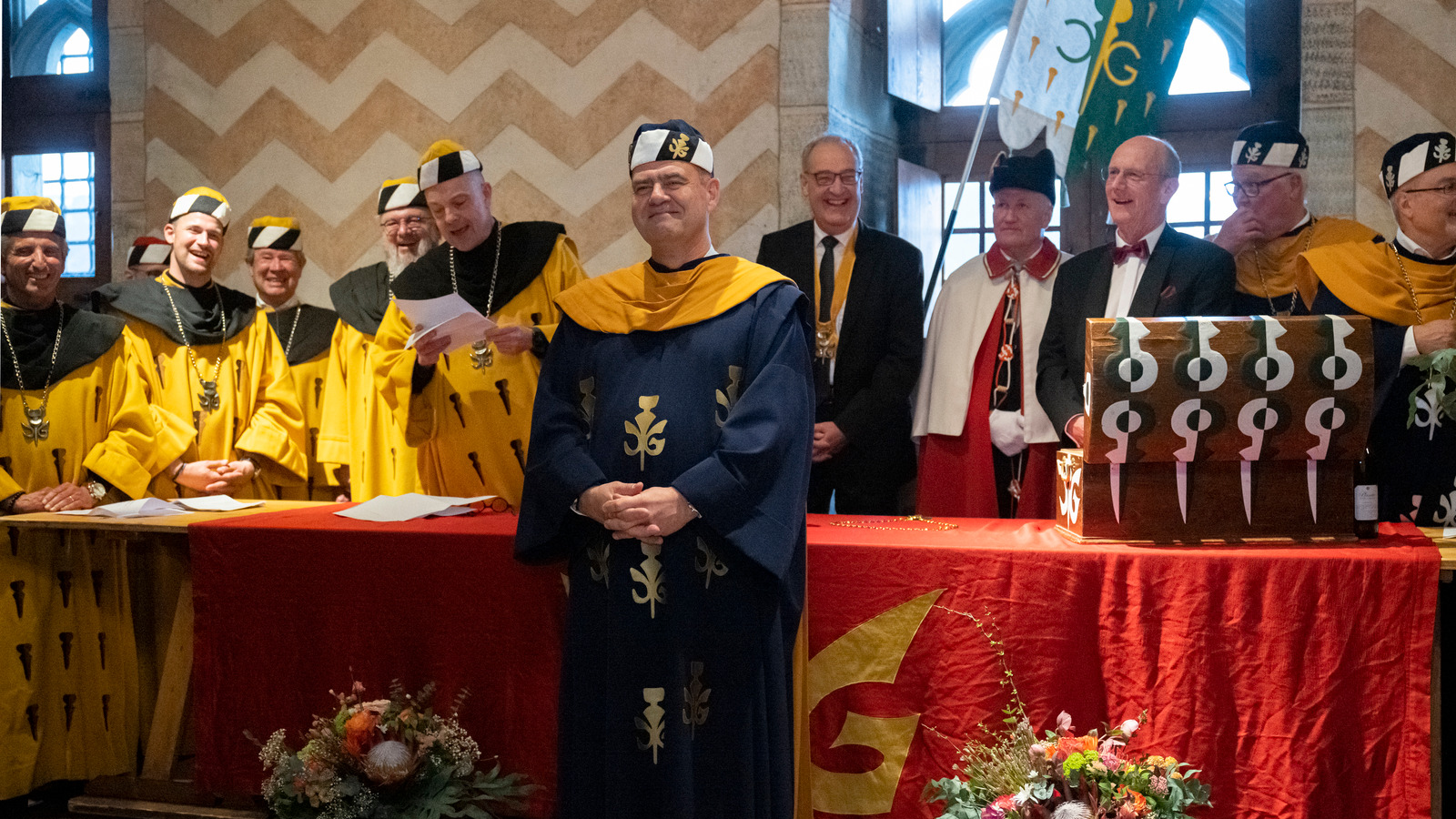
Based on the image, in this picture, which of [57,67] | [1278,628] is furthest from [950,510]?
[57,67]

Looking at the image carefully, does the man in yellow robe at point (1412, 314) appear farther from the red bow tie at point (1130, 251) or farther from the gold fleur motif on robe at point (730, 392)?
the gold fleur motif on robe at point (730, 392)

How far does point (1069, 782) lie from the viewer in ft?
9.30

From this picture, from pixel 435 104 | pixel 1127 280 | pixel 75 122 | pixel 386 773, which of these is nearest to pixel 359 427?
pixel 435 104

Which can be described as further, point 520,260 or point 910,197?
point 910,197

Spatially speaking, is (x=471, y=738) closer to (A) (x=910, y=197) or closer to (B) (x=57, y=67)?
(A) (x=910, y=197)

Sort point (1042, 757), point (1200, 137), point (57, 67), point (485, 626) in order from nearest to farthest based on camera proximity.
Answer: point (1042, 757)
point (485, 626)
point (1200, 137)
point (57, 67)

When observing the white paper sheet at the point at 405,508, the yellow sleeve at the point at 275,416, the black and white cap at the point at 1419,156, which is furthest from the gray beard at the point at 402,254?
the black and white cap at the point at 1419,156

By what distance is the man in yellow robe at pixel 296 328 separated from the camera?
5.32 m

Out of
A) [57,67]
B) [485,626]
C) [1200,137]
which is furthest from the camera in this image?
[57,67]

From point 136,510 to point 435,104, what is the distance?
320 centimetres

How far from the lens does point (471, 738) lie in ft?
11.2

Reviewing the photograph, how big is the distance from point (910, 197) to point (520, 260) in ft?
8.02

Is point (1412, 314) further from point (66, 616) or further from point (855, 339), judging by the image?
point (66, 616)

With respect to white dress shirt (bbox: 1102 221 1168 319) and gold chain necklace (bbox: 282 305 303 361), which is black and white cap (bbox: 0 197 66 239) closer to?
gold chain necklace (bbox: 282 305 303 361)
